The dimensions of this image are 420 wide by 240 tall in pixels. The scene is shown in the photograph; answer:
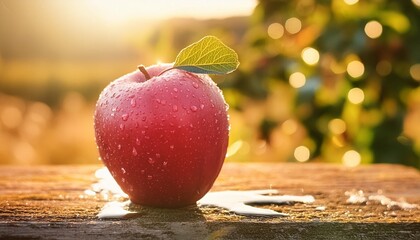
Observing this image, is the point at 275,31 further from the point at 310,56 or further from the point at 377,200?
the point at 377,200

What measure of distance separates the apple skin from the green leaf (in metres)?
0.02

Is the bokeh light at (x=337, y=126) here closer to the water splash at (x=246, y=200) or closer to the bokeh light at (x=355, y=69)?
the bokeh light at (x=355, y=69)

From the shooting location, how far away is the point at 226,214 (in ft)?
4.09

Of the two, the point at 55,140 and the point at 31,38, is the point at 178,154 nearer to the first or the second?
the point at 55,140

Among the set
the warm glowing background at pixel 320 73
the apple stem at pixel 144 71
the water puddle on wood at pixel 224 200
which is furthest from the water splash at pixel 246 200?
the warm glowing background at pixel 320 73

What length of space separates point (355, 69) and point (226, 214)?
58.2 inches

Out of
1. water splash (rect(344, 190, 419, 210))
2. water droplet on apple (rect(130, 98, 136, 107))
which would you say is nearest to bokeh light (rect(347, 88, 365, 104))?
water splash (rect(344, 190, 419, 210))

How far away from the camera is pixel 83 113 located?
598cm

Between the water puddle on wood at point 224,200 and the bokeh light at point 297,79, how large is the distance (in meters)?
1.20

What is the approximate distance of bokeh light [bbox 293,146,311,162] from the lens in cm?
271

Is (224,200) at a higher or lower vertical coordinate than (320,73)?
lower

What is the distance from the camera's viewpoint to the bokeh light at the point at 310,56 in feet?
8.70

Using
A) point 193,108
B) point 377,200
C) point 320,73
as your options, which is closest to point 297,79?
point 320,73

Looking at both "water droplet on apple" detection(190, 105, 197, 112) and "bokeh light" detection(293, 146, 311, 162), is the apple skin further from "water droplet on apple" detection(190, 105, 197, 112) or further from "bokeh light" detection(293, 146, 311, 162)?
"bokeh light" detection(293, 146, 311, 162)
